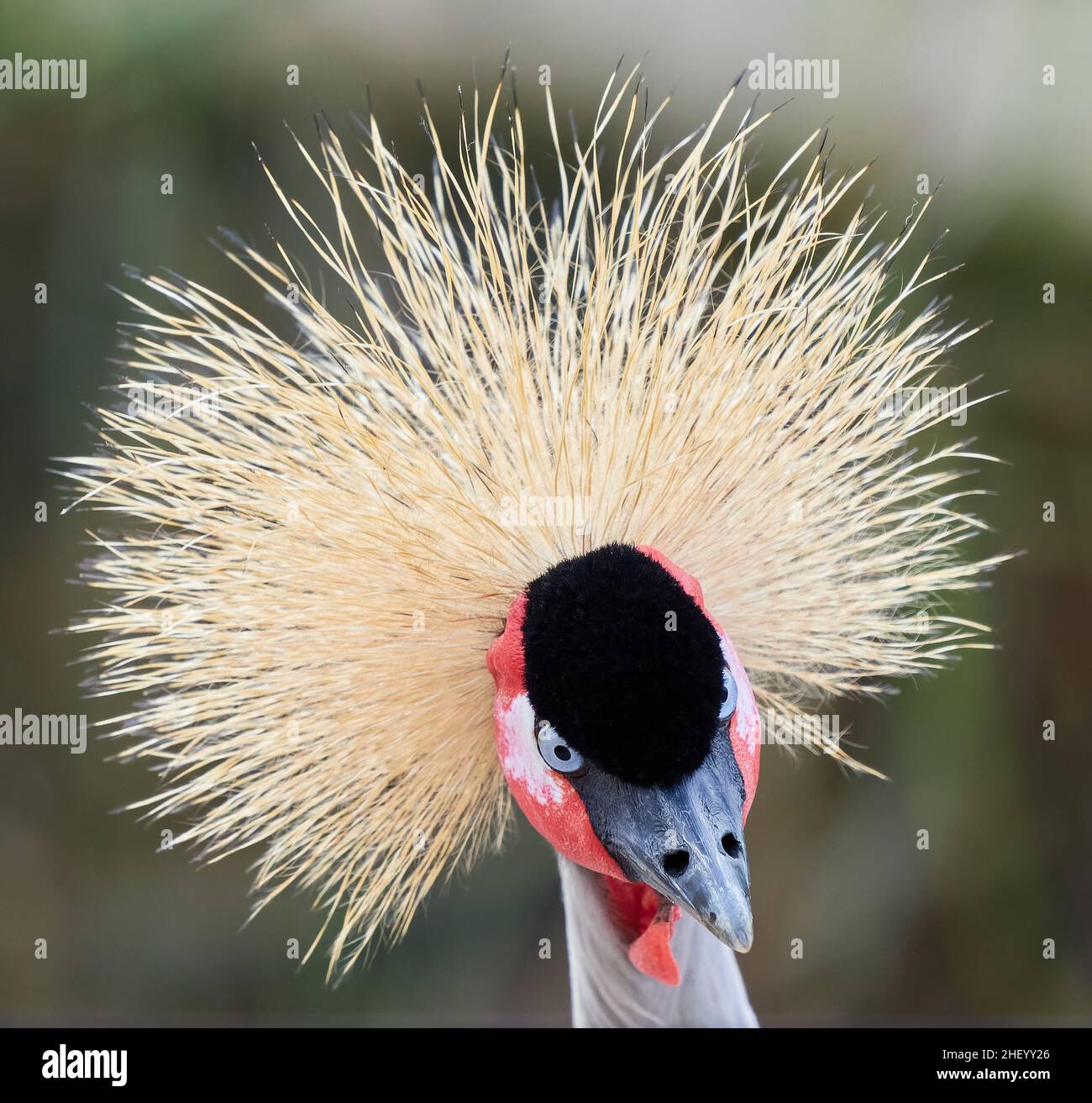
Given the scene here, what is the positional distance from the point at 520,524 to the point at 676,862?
1.00 ft

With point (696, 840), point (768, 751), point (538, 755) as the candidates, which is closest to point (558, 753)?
point (538, 755)

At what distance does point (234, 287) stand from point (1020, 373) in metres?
1.66

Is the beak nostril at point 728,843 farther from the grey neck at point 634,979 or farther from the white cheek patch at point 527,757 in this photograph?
the grey neck at point 634,979

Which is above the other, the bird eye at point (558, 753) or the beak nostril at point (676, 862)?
the bird eye at point (558, 753)

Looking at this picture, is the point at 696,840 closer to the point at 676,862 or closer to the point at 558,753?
the point at 676,862

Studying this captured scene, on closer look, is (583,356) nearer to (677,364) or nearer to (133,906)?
(677,364)

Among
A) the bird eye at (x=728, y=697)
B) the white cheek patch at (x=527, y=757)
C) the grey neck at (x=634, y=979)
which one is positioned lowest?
the grey neck at (x=634, y=979)

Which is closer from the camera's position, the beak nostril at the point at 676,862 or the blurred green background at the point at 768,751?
the beak nostril at the point at 676,862

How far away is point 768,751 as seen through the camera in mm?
2160

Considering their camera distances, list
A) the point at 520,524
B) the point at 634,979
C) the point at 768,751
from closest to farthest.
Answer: the point at 520,524 < the point at 634,979 < the point at 768,751

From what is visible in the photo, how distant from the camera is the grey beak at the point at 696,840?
743mm

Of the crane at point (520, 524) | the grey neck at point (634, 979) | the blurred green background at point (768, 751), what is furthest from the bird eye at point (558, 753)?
the blurred green background at point (768, 751)

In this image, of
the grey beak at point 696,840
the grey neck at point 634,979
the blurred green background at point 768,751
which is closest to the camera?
the grey beak at point 696,840

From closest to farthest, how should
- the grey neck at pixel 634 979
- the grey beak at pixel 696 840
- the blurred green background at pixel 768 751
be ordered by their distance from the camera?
the grey beak at pixel 696 840 → the grey neck at pixel 634 979 → the blurred green background at pixel 768 751
